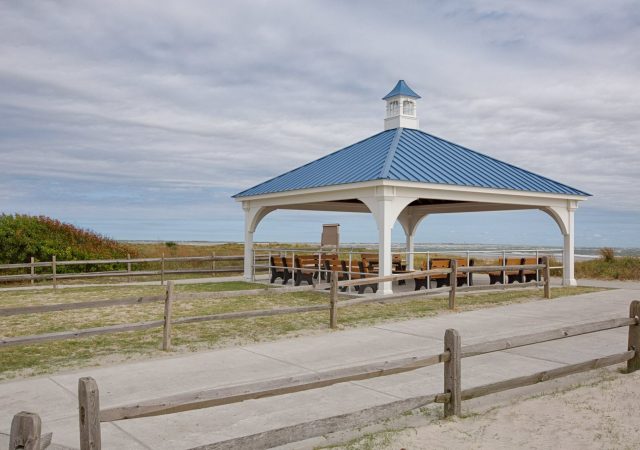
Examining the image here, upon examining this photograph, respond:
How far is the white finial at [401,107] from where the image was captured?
2192 centimetres

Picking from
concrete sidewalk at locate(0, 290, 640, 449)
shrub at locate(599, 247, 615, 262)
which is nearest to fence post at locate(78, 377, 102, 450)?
concrete sidewalk at locate(0, 290, 640, 449)

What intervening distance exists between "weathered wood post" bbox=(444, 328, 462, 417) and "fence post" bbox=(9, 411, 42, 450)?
3.71 metres

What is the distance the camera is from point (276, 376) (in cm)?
760

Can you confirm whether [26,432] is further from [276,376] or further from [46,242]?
[46,242]

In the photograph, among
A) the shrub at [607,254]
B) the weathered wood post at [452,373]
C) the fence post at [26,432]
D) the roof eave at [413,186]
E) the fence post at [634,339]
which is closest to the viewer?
the fence post at [26,432]

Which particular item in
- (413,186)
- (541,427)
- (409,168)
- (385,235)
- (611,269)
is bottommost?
(541,427)

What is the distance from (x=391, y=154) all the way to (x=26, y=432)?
15629mm

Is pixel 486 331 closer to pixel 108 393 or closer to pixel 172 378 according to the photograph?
pixel 172 378

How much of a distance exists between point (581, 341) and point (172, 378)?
6715 millimetres

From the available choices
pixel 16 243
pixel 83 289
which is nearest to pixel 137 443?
pixel 83 289

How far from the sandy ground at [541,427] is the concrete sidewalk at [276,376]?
87cm

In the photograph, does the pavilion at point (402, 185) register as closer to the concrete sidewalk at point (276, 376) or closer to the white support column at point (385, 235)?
the white support column at point (385, 235)

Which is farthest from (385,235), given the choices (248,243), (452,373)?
(452,373)

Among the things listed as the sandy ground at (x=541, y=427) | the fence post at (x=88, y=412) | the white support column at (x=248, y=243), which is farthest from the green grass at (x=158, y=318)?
the sandy ground at (x=541, y=427)
